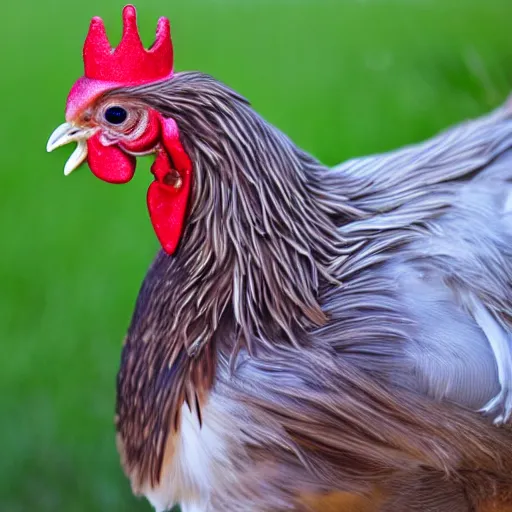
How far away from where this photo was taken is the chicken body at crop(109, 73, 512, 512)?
3.53 feet

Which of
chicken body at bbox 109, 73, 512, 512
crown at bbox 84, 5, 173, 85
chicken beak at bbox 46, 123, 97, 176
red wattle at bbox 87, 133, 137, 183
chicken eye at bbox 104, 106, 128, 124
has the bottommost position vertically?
chicken body at bbox 109, 73, 512, 512

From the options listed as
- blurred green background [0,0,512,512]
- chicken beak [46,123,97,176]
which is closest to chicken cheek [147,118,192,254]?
chicken beak [46,123,97,176]

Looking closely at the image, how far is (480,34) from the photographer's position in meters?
2.74

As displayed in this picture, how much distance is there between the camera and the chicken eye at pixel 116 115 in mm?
1063

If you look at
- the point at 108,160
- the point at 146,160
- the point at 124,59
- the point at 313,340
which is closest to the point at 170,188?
the point at 108,160

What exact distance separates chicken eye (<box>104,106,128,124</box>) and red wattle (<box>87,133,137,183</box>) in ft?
0.13

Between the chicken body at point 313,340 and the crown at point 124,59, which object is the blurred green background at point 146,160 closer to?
the chicken body at point 313,340

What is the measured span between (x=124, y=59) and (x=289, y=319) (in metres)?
0.48

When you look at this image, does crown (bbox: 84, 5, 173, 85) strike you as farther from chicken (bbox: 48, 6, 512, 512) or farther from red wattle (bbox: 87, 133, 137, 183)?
red wattle (bbox: 87, 133, 137, 183)

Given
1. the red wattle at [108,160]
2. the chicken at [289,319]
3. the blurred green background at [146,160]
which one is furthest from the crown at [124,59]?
the blurred green background at [146,160]

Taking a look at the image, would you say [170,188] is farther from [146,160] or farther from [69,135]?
[146,160]

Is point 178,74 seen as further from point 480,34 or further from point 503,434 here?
point 480,34

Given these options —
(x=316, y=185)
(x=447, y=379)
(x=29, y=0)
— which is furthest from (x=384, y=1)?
(x=447, y=379)

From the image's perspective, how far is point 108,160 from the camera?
1100 mm
